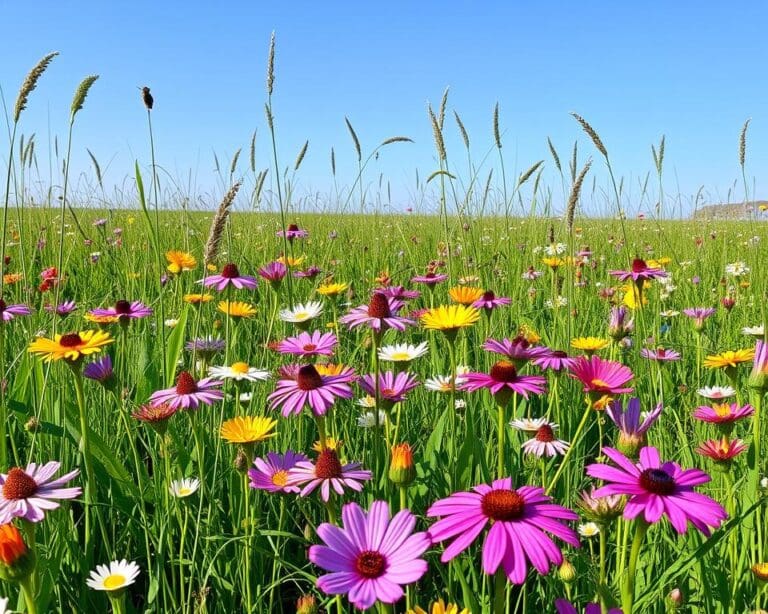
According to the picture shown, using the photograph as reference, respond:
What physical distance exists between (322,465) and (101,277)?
8.78 feet

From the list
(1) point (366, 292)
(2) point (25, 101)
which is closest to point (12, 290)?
(1) point (366, 292)

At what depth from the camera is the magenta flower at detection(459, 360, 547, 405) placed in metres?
0.85

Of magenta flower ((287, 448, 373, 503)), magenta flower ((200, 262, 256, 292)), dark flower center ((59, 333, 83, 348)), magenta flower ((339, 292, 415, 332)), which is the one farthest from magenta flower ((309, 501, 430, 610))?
magenta flower ((200, 262, 256, 292))

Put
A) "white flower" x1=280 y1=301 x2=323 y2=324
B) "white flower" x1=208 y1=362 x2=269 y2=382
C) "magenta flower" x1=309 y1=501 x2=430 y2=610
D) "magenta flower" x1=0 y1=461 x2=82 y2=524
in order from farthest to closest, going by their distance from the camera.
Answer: "white flower" x1=280 y1=301 x2=323 y2=324, "white flower" x1=208 y1=362 x2=269 y2=382, "magenta flower" x1=0 y1=461 x2=82 y2=524, "magenta flower" x1=309 y1=501 x2=430 y2=610

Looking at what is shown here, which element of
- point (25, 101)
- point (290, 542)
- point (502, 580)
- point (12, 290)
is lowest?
point (290, 542)

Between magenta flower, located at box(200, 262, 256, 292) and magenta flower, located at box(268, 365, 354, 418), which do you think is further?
magenta flower, located at box(200, 262, 256, 292)

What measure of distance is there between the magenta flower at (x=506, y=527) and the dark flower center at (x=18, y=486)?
0.51 m

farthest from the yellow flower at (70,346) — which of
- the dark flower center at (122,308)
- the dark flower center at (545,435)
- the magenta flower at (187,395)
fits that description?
the dark flower center at (545,435)

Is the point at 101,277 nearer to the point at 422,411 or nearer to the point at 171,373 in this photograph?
the point at 171,373

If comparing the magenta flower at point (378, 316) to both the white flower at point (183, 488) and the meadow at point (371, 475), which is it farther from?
the white flower at point (183, 488)

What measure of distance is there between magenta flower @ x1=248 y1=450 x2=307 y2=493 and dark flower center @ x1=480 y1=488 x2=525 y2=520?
1.10ft

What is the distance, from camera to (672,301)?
267 cm

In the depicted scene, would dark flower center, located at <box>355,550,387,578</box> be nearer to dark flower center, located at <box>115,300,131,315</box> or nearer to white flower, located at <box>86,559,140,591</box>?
white flower, located at <box>86,559,140,591</box>

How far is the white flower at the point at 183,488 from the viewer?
1.01 metres
